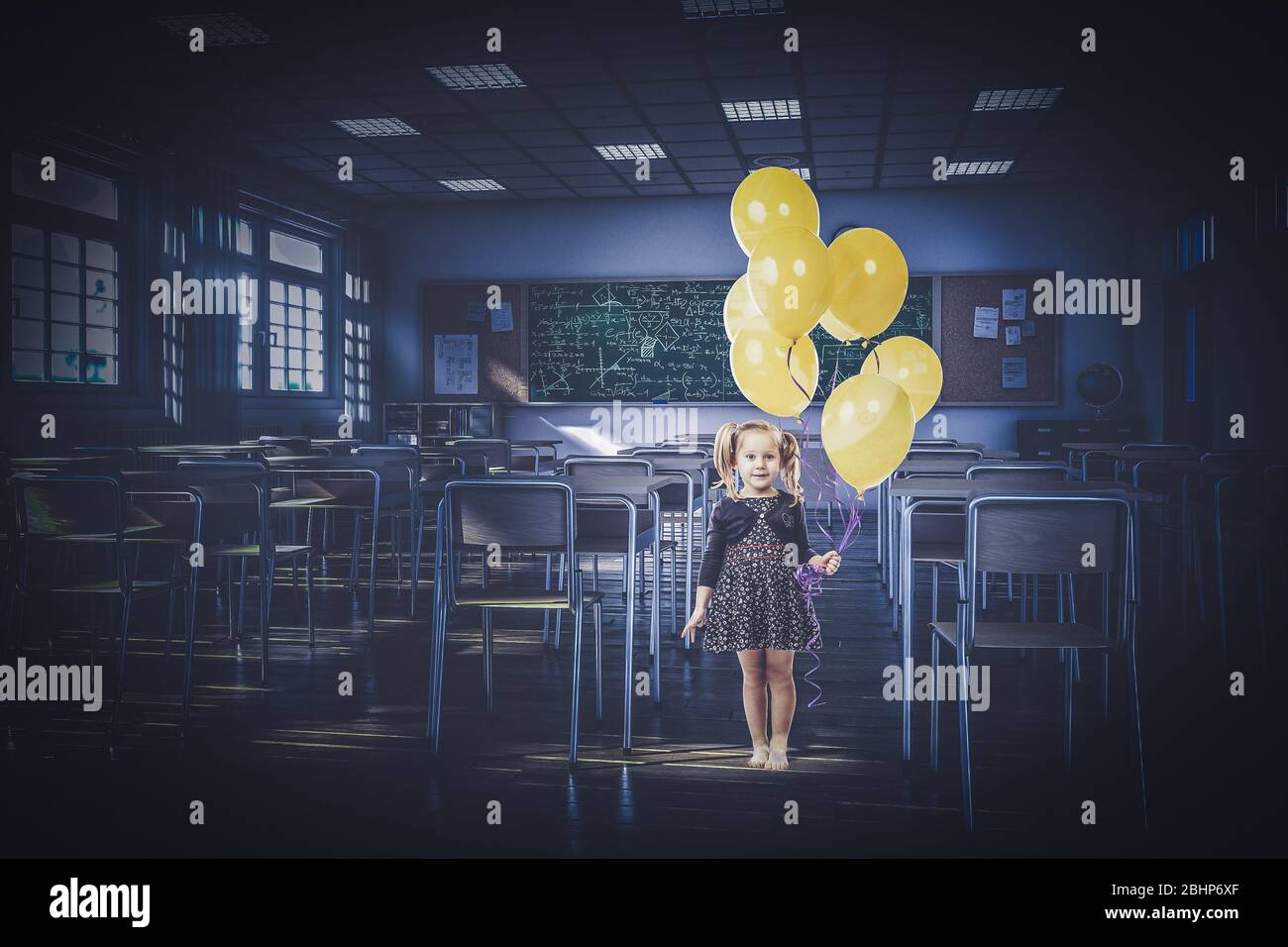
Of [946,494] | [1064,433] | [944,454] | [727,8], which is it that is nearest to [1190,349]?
[1064,433]

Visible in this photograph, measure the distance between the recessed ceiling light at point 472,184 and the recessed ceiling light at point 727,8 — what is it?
3855mm

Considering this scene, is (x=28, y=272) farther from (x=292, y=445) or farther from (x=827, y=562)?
(x=827, y=562)

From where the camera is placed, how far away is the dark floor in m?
1.98

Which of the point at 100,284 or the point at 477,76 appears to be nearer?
the point at 477,76

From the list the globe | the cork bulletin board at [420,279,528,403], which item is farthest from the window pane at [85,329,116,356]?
the globe

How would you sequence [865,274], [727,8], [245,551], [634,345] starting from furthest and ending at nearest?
[634,345] → [727,8] → [865,274] → [245,551]

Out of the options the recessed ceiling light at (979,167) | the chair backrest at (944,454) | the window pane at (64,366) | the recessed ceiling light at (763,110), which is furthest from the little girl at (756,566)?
the recessed ceiling light at (979,167)

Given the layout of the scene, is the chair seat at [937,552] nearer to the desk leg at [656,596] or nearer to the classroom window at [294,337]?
the desk leg at [656,596]

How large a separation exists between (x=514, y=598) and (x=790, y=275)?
170 centimetres

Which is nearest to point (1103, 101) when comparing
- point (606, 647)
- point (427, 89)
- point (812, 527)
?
point (812, 527)

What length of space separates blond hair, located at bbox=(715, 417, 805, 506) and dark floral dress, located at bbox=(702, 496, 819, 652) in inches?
3.2

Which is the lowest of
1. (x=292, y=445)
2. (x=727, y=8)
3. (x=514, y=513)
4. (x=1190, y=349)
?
(x=514, y=513)

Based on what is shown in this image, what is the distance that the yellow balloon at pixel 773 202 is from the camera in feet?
13.1

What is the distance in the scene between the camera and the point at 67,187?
6012mm
